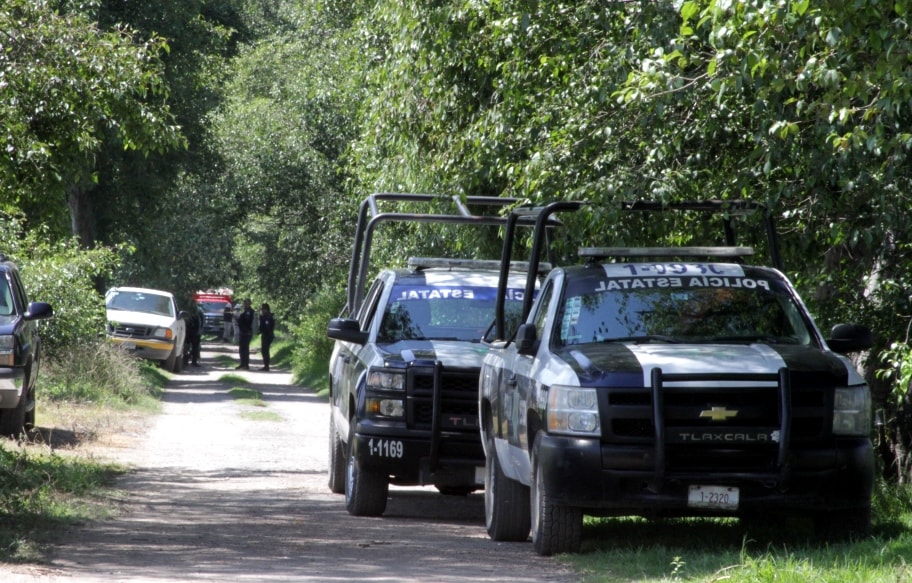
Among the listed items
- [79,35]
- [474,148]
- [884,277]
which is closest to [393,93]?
[474,148]

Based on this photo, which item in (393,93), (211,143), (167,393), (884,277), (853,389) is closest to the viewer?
(853,389)

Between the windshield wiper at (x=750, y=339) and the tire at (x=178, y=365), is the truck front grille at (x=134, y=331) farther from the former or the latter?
the windshield wiper at (x=750, y=339)

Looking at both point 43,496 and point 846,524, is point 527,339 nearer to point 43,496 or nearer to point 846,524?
point 846,524

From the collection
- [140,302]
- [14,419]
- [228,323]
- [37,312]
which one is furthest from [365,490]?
[228,323]

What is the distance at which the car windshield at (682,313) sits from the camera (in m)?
8.80

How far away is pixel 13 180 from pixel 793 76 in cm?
808

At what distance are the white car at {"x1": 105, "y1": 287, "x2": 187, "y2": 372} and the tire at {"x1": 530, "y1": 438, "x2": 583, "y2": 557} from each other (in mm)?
24408

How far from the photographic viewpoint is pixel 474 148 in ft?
45.4

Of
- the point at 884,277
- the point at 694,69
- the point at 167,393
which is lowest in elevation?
the point at 167,393

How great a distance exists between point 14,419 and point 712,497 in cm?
949

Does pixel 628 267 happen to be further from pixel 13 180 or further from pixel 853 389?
pixel 13 180

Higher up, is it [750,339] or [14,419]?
[750,339]

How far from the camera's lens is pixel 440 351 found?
434 inches

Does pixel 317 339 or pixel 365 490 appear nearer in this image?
pixel 365 490
